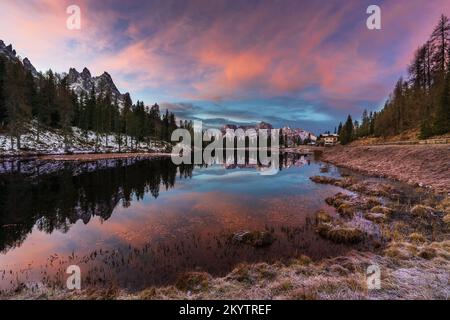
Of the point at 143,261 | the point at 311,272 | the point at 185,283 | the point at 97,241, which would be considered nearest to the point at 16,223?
the point at 97,241

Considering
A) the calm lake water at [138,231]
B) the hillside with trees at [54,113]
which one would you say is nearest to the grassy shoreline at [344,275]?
the calm lake water at [138,231]

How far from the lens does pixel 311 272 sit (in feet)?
30.7

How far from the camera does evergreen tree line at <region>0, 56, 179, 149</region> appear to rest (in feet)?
190

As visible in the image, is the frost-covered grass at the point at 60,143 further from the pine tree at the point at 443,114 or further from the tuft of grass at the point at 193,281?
the pine tree at the point at 443,114

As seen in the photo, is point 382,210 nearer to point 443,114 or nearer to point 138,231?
point 138,231

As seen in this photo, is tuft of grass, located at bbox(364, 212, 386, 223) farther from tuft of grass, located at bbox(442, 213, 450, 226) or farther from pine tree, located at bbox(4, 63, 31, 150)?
pine tree, located at bbox(4, 63, 31, 150)

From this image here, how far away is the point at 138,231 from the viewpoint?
15.2 metres

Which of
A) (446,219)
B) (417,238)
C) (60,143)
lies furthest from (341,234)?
(60,143)

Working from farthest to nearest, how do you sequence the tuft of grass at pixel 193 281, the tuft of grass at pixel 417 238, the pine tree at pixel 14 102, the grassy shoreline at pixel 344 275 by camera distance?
the pine tree at pixel 14 102
the tuft of grass at pixel 417 238
the tuft of grass at pixel 193 281
the grassy shoreline at pixel 344 275

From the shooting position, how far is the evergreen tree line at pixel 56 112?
57.9 meters

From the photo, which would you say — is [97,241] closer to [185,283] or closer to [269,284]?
[185,283]

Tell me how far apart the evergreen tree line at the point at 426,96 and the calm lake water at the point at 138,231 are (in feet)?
136

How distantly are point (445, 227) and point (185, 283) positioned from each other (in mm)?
16219

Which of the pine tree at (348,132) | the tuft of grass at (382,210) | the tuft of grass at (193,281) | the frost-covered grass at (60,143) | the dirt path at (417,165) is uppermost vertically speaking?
the pine tree at (348,132)
